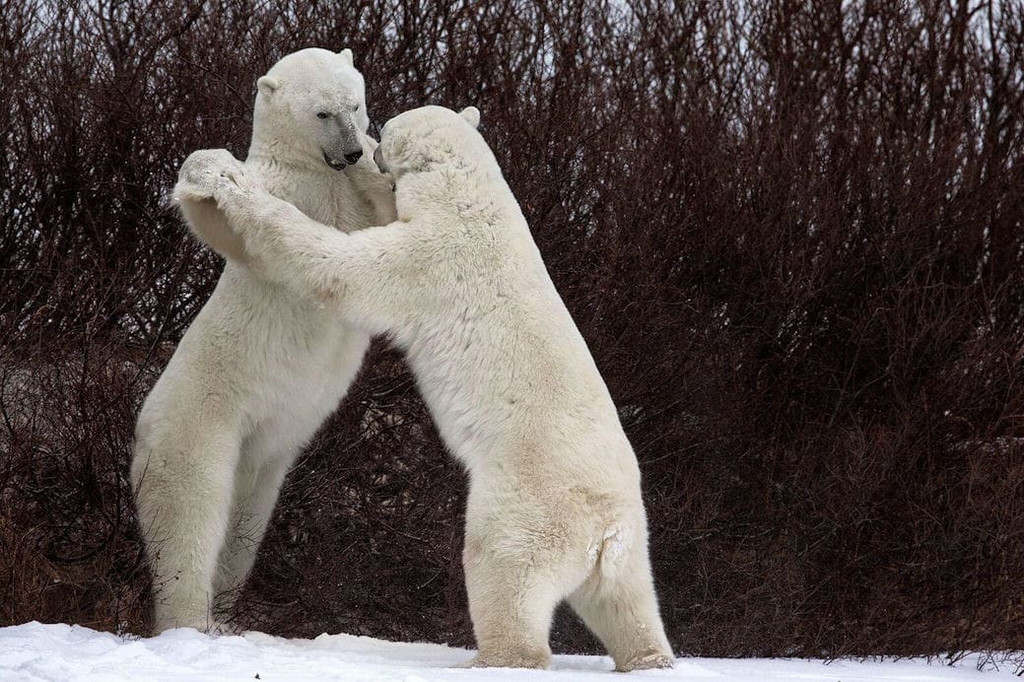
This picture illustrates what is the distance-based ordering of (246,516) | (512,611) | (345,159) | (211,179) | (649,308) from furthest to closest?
1. (649,308)
2. (246,516)
3. (345,159)
4. (211,179)
5. (512,611)

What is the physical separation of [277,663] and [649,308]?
16.5ft

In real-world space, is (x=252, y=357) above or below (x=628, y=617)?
above

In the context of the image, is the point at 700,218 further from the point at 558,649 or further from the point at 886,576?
the point at 558,649

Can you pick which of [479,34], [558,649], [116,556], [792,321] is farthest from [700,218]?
[116,556]

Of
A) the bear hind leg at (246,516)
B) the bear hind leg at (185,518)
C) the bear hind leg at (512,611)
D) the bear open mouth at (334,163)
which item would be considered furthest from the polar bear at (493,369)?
the bear hind leg at (246,516)

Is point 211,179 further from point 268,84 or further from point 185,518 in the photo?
point 185,518

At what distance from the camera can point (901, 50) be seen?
11180 mm

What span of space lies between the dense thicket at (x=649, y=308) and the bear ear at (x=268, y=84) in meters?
1.66

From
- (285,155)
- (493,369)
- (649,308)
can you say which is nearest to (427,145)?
(285,155)

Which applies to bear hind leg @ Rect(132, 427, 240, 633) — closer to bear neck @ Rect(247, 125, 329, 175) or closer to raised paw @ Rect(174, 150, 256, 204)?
raised paw @ Rect(174, 150, 256, 204)

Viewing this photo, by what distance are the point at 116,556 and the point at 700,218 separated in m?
5.04

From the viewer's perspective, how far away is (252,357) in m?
4.18

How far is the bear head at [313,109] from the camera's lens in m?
4.11

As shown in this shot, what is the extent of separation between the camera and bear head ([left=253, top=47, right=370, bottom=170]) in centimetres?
411
